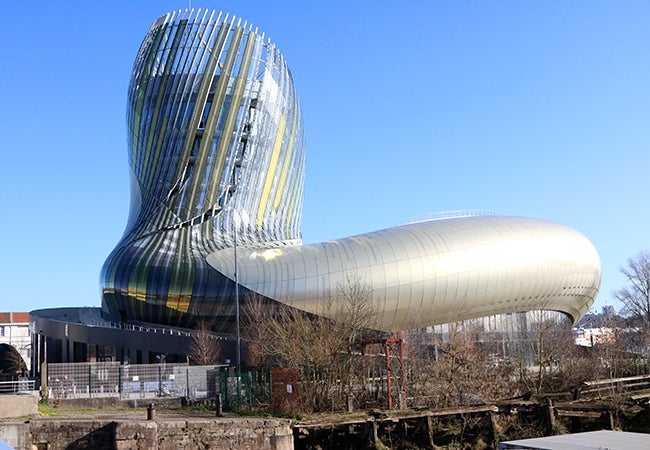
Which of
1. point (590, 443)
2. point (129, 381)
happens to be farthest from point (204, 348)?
point (590, 443)

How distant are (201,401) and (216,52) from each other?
46115 mm

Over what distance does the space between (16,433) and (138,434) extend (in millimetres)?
3497

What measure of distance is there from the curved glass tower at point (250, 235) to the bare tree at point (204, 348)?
2.21 m

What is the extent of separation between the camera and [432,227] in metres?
59.1

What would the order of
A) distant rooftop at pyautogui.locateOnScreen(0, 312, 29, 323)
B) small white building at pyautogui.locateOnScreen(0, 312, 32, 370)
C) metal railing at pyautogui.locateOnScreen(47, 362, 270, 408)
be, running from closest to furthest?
1. metal railing at pyautogui.locateOnScreen(47, 362, 270, 408)
2. small white building at pyautogui.locateOnScreen(0, 312, 32, 370)
3. distant rooftop at pyautogui.locateOnScreen(0, 312, 29, 323)

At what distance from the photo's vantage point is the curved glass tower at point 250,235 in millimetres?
55719

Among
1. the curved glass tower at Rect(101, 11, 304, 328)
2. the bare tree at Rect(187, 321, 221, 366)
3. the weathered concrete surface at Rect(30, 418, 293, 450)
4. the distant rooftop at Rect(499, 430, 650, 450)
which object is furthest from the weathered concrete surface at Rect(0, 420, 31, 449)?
the curved glass tower at Rect(101, 11, 304, 328)

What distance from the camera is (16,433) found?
884 inches

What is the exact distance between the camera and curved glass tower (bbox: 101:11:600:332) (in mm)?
55719

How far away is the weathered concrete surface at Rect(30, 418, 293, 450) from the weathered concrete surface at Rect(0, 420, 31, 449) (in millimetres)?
288

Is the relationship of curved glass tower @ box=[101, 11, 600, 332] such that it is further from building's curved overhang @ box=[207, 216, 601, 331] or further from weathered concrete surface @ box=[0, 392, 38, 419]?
weathered concrete surface @ box=[0, 392, 38, 419]

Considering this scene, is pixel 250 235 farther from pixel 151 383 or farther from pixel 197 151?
pixel 151 383

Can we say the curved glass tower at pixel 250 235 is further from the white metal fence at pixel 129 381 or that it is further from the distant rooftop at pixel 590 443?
the distant rooftop at pixel 590 443

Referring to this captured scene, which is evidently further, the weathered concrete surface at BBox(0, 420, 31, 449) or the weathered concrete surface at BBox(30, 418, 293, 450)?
the weathered concrete surface at BBox(30, 418, 293, 450)
